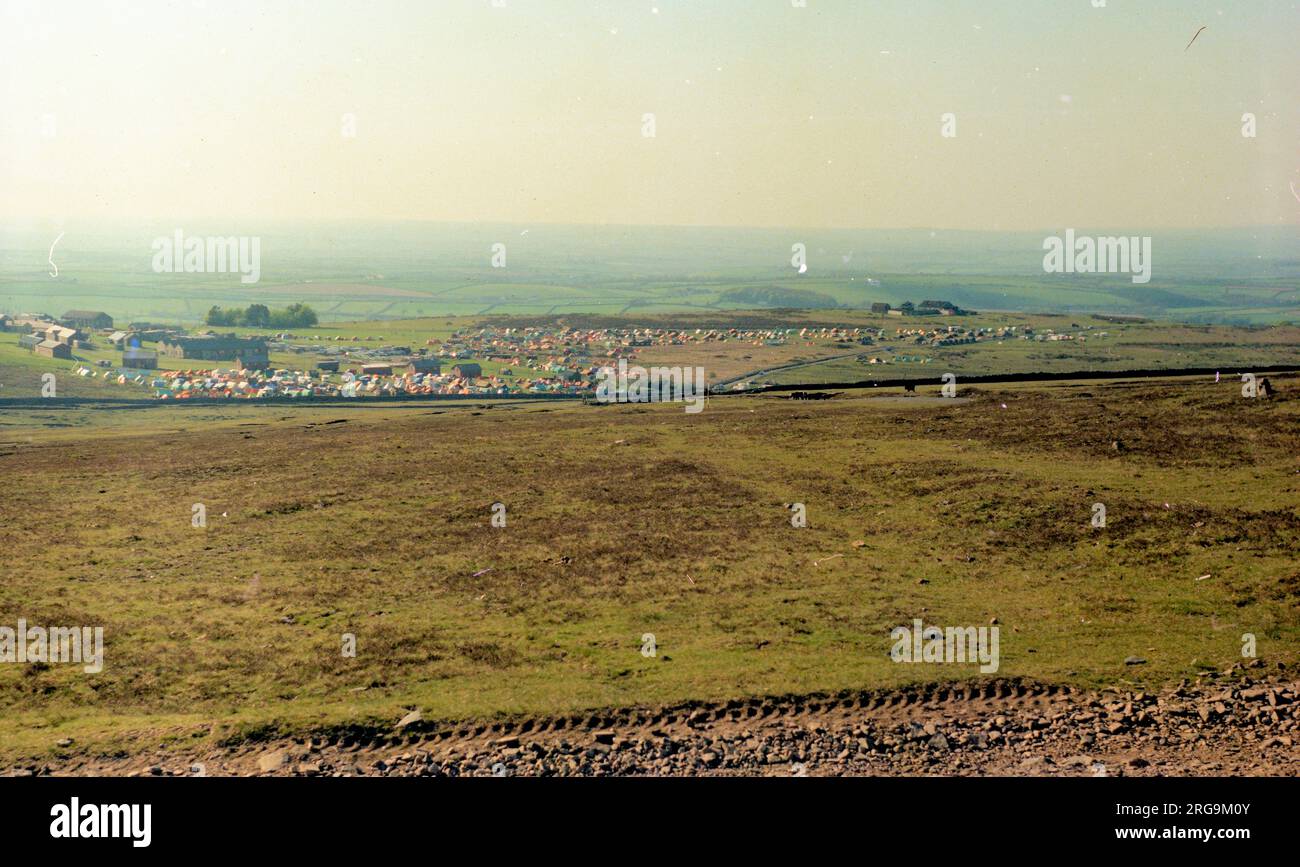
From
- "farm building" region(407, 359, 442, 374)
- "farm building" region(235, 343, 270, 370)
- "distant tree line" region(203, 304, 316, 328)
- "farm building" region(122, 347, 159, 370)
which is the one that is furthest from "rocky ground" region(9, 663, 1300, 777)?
"distant tree line" region(203, 304, 316, 328)

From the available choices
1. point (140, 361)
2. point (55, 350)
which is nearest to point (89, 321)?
point (55, 350)

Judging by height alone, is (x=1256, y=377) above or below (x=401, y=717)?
above

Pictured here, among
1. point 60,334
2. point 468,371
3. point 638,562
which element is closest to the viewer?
point 638,562

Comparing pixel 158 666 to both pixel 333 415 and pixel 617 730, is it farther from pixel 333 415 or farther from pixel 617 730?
pixel 333 415

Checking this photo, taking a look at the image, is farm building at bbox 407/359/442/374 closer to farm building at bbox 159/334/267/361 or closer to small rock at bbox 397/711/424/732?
farm building at bbox 159/334/267/361

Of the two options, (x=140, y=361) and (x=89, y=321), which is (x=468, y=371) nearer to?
(x=140, y=361)
